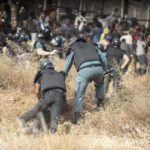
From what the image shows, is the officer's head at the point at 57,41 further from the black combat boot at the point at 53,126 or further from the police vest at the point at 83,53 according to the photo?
the black combat boot at the point at 53,126

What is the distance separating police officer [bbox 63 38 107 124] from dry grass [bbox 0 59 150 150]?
Result: 0.32 meters

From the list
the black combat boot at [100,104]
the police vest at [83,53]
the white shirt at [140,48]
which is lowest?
the black combat boot at [100,104]

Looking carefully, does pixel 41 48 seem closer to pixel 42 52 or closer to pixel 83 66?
pixel 42 52

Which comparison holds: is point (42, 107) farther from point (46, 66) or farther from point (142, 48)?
point (142, 48)

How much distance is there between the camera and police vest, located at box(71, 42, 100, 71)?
10.7 m

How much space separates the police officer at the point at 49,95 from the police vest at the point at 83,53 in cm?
48

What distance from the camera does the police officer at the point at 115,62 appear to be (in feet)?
39.7

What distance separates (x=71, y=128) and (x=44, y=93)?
0.77 metres

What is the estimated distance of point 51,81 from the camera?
10.2m

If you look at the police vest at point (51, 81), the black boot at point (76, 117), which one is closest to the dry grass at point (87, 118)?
the black boot at point (76, 117)

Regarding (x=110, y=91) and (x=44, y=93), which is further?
(x=110, y=91)

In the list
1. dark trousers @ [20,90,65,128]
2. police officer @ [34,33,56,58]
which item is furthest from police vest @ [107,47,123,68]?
dark trousers @ [20,90,65,128]

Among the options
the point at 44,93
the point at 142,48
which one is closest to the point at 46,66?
the point at 44,93

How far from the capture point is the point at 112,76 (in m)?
12.3
